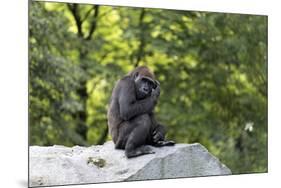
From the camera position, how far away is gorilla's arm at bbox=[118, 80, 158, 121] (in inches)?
227

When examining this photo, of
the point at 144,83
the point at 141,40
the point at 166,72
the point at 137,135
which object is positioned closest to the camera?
the point at 137,135

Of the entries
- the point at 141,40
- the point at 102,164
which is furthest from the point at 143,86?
the point at 141,40

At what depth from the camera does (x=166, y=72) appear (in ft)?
35.5

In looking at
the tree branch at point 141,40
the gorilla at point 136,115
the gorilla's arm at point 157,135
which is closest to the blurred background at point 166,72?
the tree branch at point 141,40

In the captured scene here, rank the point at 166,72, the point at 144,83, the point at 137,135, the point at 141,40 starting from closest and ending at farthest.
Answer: the point at 137,135
the point at 144,83
the point at 141,40
the point at 166,72

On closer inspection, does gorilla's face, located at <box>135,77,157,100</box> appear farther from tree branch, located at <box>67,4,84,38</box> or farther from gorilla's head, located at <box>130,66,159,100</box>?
tree branch, located at <box>67,4,84,38</box>

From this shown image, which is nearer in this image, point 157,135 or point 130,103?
point 130,103

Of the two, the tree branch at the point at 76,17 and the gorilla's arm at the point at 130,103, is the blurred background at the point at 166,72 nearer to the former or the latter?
the tree branch at the point at 76,17

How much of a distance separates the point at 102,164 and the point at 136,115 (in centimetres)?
63

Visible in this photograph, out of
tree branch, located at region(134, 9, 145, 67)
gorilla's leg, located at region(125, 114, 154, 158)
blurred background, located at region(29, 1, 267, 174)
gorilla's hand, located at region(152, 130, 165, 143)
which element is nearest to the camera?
gorilla's leg, located at region(125, 114, 154, 158)

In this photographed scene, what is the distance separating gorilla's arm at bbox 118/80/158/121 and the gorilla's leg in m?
0.06

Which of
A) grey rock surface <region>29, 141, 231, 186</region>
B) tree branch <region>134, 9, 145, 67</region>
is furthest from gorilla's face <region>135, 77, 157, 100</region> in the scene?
tree branch <region>134, 9, 145, 67</region>

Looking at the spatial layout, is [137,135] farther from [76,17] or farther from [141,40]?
[76,17]

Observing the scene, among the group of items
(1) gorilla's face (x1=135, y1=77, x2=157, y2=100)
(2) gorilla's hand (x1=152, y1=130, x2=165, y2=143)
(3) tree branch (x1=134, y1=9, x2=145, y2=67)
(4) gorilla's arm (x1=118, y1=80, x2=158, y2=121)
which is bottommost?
(2) gorilla's hand (x1=152, y1=130, x2=165, y2=143)
